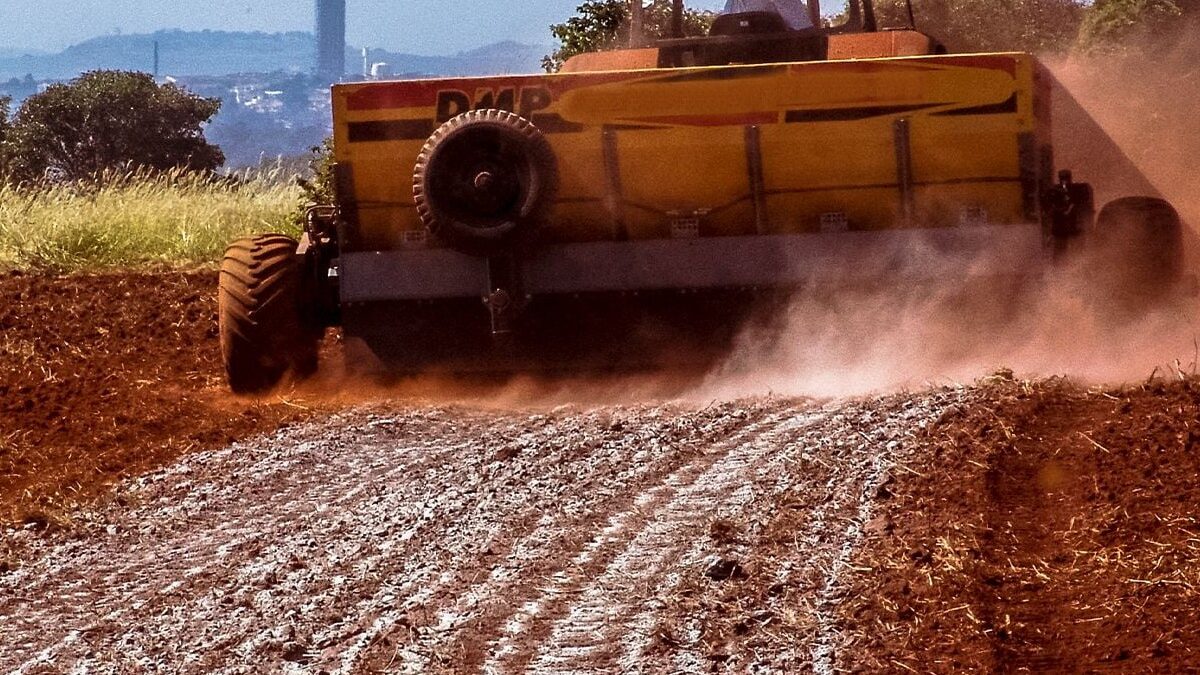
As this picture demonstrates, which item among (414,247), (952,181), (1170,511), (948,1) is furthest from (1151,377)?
(948,1)

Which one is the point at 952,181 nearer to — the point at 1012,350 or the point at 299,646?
the point at 1012,350

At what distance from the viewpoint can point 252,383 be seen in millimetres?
10195

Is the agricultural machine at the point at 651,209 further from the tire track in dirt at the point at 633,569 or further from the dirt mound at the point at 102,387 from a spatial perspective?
the tire track in dirt at the point at 633,569

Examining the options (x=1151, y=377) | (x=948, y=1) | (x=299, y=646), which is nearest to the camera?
(x=299, y=646)

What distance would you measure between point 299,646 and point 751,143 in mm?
5161

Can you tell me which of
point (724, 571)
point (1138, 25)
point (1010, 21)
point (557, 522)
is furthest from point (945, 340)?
point (1010, 21)

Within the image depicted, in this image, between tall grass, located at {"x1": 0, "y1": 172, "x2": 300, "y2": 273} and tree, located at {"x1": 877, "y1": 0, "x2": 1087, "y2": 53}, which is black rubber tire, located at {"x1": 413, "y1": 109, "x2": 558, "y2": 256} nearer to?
tall grass, located at {"x1": 0, "y1": 172, "x2": 300, "y2": 273}

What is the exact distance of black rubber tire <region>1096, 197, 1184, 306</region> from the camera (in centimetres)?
1013

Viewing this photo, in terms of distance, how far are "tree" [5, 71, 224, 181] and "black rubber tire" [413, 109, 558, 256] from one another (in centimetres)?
2941

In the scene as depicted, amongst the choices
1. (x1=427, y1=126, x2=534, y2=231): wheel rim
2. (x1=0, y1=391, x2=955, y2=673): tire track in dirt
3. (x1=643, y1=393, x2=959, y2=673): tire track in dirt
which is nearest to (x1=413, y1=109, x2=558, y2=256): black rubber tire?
(x1=427, y1=126, x2=534, y2=231): wheel rim

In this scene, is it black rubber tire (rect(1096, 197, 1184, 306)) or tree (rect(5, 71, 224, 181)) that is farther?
tree (rect(5, 71, 224, 181))

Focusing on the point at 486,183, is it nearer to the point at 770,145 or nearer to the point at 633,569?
the point at 770,145

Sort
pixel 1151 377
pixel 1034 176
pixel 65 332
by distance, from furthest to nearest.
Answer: pixel 65 332 < pixel 1034 176 < pixel 1151 377

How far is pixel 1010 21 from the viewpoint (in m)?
28.2
